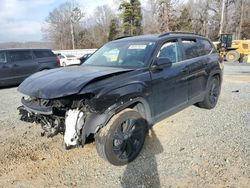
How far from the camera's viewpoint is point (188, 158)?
13.1 ft

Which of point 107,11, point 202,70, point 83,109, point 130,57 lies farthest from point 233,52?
point 107,11

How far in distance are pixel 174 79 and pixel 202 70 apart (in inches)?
47.8

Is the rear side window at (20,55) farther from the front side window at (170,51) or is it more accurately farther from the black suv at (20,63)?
the front side window at (170,51)

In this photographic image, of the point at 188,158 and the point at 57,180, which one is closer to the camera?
the point at 57,180

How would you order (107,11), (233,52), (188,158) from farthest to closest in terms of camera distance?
(107,11) → (233,52) → (188,158)

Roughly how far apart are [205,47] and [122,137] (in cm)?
340

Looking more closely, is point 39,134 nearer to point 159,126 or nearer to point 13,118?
point 13,118

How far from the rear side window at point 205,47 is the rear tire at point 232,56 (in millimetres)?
17396

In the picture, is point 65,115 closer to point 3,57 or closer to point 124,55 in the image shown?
point 124,55

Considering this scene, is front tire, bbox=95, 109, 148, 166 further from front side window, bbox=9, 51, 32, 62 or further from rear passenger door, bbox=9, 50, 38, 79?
front side window, bbox=9, 51, 32, 62

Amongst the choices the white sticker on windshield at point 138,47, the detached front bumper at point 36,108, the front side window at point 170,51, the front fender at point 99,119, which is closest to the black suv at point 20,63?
the detached front bumper at point 36,108

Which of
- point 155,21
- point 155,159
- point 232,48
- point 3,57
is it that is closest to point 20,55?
point 3,57

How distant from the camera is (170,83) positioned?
4.61 metres

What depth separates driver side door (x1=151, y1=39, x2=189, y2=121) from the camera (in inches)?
172
